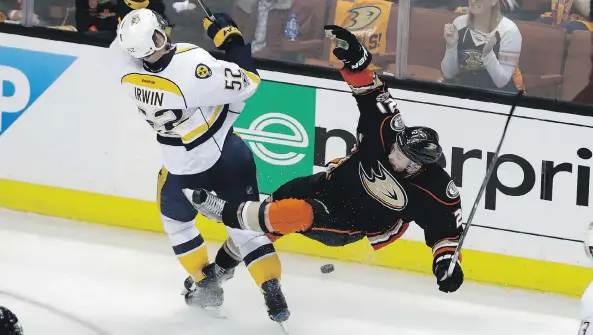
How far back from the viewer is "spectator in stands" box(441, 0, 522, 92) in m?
5.21

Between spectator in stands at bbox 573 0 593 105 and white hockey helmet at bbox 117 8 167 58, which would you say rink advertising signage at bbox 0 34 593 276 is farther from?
white hockey helmet at bbox 117 8 167 58

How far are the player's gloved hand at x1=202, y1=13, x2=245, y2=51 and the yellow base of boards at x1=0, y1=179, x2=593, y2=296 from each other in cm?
133

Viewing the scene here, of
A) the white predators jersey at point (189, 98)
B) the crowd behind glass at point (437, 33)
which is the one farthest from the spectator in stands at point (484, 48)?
the white predators jersey at point (189, 98)

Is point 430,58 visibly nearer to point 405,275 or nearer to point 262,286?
point 405,275

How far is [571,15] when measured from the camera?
5094mm

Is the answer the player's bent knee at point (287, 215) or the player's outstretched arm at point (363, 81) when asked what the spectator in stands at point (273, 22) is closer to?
the player's outstretched arm at point (363, 81)

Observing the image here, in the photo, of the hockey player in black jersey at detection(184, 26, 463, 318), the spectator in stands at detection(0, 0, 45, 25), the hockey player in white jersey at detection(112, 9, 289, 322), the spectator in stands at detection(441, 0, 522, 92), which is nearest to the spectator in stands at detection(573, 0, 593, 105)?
the spectator in stands at detection(441, 0, 522, 92)

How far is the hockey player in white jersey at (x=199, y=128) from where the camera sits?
14.6 ft

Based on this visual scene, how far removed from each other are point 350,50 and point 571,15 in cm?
122

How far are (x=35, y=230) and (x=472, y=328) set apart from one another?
2.19 m

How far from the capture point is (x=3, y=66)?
588cm

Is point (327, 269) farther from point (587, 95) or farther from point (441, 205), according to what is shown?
point (587, 95)

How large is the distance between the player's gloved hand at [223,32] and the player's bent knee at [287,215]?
2.21ft

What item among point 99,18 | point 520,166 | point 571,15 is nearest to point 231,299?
point 520,166
